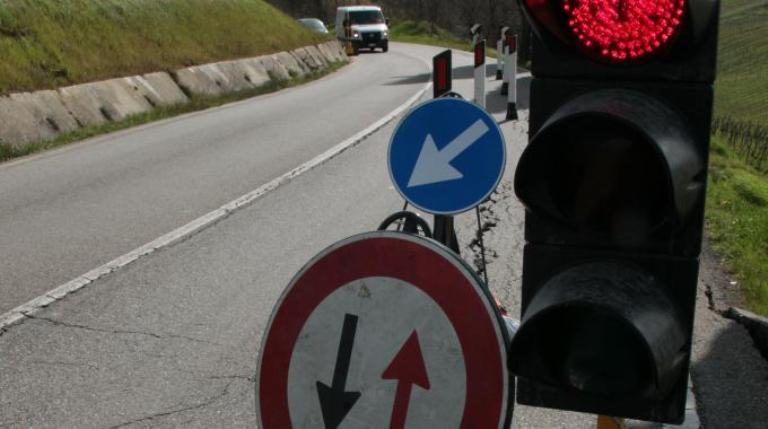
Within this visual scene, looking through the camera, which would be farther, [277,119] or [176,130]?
[277,119]

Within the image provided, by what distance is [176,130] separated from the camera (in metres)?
15.7

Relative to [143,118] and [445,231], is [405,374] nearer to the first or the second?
[445,231]

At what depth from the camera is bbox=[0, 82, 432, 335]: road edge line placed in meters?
6.18

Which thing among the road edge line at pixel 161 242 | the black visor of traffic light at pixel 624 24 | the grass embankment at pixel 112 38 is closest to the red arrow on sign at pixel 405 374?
the black visor of traffic light at pixel 624 24

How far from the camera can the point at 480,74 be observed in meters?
11.4

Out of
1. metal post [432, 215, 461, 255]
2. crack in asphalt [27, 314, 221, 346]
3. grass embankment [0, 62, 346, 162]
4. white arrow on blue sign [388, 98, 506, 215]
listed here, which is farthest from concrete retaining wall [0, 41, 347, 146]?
white arrow on blue sign [388, 98, 506, 215]

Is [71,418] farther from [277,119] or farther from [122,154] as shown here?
[277,119]

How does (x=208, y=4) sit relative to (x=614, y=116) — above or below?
below

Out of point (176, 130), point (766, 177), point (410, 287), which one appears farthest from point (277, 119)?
point (410, 287)

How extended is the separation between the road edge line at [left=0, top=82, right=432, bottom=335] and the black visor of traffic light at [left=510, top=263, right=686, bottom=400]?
4576 millimetres

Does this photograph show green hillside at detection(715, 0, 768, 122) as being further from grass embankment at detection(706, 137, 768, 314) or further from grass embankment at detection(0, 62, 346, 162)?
grass embankment at detection(0, 62, 346, 162)

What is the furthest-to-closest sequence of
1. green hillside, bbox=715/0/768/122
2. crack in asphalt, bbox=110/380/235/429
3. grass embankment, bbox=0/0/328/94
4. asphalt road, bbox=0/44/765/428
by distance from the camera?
green hillside, bbox=715/0/768/122, grass embankment, bbox=0/0/328/94, asphalt road, bbox=0/44/765/428, crack in asphalt, bbox=110/380/235/429

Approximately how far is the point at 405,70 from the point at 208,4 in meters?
5.90

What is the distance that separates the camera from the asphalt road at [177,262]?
15.7 ft
